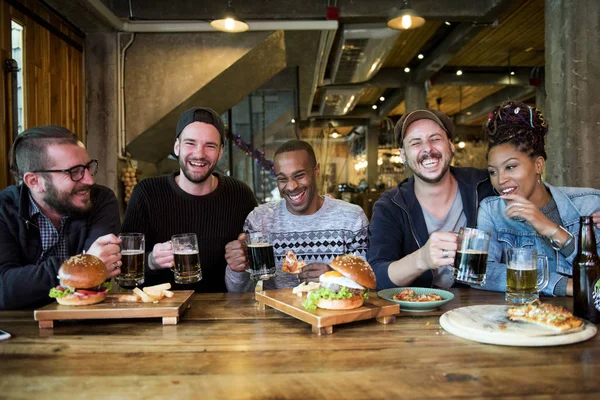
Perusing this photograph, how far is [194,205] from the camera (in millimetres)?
2793

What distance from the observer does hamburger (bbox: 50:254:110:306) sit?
5.82ft

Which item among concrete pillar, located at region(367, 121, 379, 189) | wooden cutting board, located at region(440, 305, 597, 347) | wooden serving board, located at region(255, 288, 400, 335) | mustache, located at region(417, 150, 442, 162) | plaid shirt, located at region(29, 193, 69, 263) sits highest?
concrete pillar, located at region(367, 121, 379, 189)

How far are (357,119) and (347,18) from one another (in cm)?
1125

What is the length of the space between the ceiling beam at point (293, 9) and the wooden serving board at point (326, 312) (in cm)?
424

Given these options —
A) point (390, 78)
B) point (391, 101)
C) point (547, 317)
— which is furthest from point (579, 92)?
point (391, 101)

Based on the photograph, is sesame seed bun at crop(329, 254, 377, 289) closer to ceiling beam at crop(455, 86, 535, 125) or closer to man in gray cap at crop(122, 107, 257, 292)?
man in gray cap at crop(122, 107, 257, 292)

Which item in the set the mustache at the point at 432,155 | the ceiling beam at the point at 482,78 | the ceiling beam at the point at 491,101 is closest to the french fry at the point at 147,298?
the mustache at the point at 432,155

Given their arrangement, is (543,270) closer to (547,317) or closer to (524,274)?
(524,274)

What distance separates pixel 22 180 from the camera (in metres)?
2.33

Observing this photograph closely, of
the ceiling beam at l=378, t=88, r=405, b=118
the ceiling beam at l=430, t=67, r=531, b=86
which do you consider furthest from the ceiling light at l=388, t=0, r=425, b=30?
the ceiling beam at l=378, t=88, r=405, b=118

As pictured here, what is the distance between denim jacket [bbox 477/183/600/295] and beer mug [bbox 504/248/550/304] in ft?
0.95

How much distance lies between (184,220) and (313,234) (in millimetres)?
731

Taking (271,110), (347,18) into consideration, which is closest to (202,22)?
(347,18)

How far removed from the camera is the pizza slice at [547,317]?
4.80 feet
